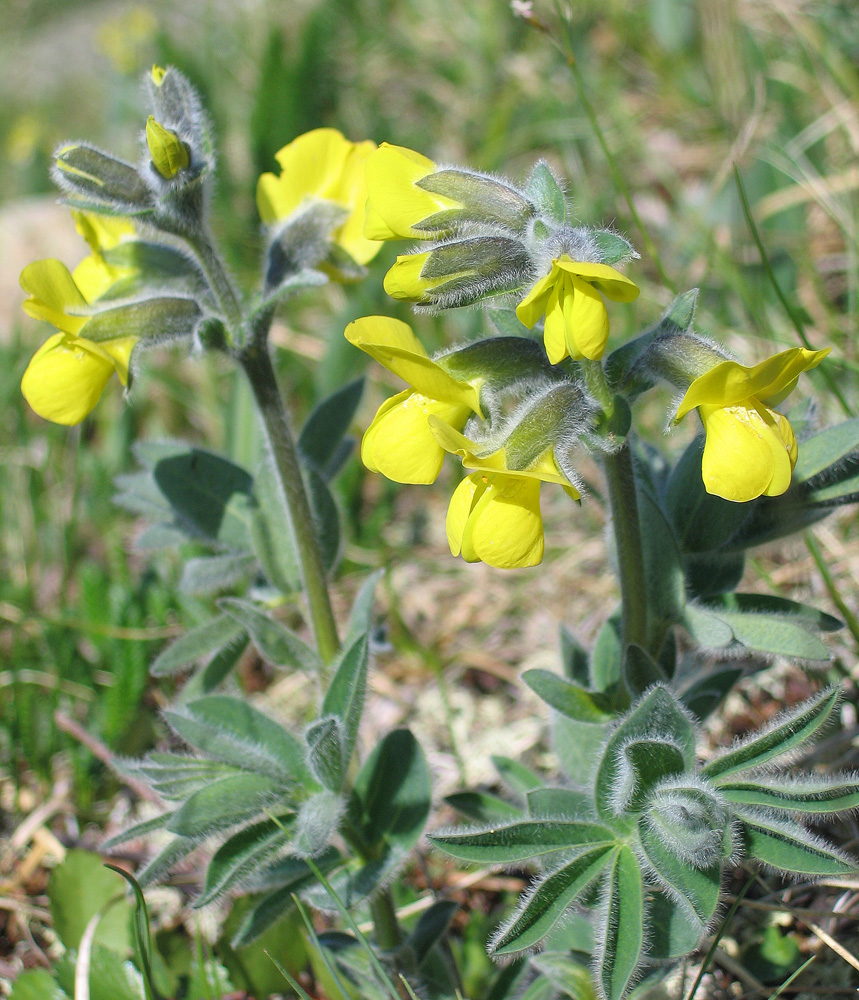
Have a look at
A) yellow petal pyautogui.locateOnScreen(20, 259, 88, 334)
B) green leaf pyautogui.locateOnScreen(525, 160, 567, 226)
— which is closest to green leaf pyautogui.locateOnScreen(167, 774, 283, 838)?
yellow petal pyautogui.locateOnScreen(20, 259, 88, 334)

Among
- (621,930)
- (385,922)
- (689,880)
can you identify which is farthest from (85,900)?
(689,880)

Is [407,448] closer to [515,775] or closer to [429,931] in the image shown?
[515,775]

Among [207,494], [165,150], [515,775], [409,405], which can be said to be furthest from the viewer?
[207,494]

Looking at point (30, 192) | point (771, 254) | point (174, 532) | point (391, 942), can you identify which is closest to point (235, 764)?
point (391, 942)

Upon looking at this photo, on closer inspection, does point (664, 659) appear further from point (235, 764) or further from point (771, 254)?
point (771, 254)

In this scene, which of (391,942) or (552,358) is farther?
(391,942)

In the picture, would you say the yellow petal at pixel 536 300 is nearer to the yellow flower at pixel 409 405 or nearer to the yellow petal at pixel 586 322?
the yellow petal at pixel 586 322
